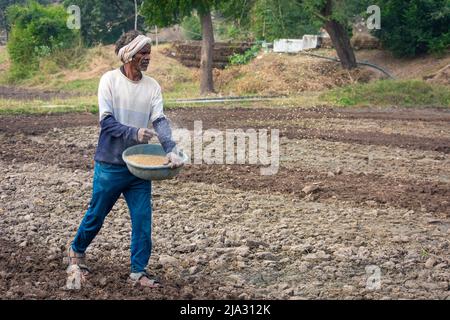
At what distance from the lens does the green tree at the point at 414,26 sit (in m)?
27.9

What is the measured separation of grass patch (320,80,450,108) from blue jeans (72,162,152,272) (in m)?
15.6

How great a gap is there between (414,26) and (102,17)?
1714cm

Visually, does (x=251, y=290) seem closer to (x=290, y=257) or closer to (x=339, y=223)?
(x=290, y=257)

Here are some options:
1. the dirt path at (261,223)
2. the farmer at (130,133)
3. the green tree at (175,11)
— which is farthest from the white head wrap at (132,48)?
the green tree at (175,11)

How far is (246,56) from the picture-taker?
102 feet

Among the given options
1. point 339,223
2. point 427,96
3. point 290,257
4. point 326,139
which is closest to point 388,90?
point 427,96

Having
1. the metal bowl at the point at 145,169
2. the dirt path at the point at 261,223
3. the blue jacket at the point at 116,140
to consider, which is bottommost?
the dirt path at the point at 261,223

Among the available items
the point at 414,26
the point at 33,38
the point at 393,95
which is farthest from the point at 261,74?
the point at 33,38

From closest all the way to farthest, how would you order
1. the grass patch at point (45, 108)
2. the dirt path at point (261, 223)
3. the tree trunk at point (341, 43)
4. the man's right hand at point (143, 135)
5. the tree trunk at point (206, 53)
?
the man's right hand at point (143, 135)
the dirt path at point (261, 223)
the grass patch at point (45, 108)
the tree trunk at point (206, 53)
the tree trunk at point (341, 43)

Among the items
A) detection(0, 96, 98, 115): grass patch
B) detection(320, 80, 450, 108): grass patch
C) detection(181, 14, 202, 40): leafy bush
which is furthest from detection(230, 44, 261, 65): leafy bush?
detection(181, 14, 202, 40): leafy bush

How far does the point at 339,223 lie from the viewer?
27.4ft

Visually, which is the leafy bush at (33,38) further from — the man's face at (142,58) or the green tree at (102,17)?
the man's face at (142,58)

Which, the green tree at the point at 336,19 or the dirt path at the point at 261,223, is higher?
the green tree at the point at 336,19

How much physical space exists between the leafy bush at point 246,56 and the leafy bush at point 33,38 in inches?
395
